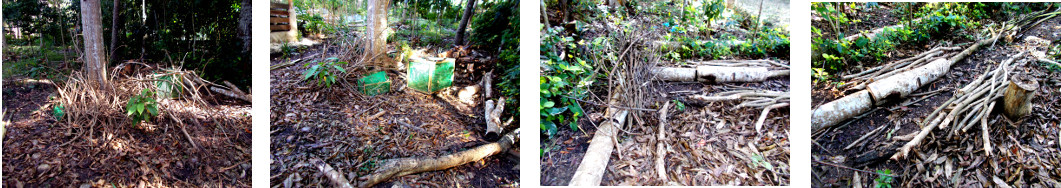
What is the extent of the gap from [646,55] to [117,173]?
7.92 feet

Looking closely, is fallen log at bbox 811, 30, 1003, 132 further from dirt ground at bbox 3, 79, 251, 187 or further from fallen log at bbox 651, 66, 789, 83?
dirt ground at bbox 3, 79, 251, 187

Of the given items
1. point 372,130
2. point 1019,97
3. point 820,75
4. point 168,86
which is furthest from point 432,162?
point 1019,97

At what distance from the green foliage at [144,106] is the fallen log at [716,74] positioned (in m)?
2.32

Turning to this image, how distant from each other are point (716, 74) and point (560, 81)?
0.73m

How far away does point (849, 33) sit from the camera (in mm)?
1916

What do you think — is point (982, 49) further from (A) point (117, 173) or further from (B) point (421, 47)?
(A) point (117, 173)

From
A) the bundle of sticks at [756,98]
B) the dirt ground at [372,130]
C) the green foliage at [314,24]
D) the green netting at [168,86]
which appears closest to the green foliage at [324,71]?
the dirt ground at [372,130]

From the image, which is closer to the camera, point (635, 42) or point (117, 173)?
point (117, 173)

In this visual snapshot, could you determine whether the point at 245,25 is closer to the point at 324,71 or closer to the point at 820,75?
the point at 324,71

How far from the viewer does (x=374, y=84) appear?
5.98ft

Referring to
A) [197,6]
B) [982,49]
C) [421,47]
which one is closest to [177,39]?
[197,6]

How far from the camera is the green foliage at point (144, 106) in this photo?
1.81 metres

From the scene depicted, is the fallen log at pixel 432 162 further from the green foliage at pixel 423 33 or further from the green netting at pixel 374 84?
the green foliage at pixel 423 33

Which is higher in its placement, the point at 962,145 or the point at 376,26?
the point at 376,26
